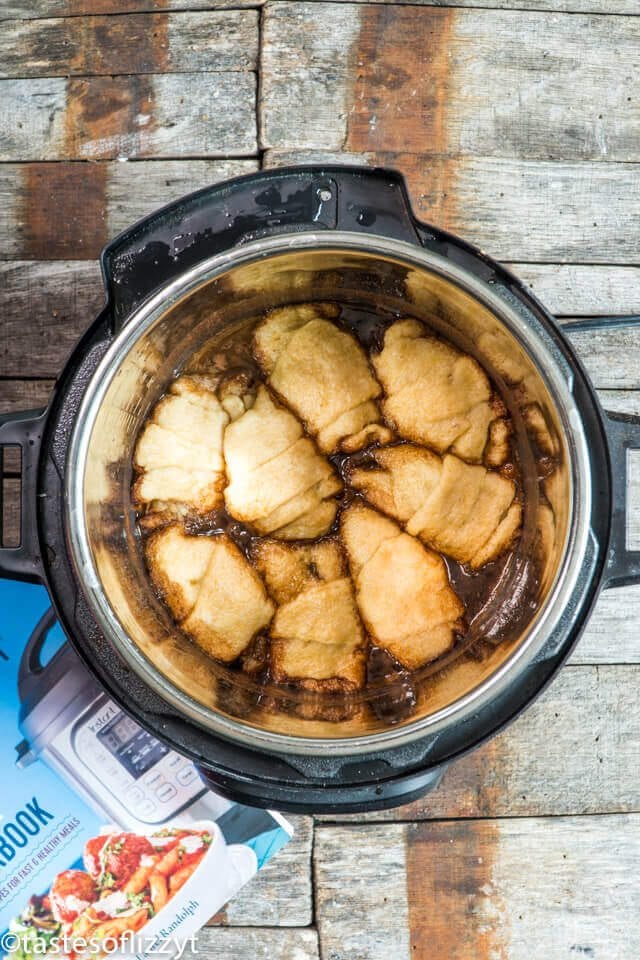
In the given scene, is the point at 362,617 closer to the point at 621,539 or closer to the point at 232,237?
the point at 621,539

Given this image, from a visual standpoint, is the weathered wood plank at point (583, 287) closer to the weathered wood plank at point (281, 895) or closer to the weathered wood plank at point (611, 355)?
the weathered wood plank at point (611, 355)

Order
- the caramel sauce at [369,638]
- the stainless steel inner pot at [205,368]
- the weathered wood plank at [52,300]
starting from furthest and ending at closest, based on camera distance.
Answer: the weathered wood plank at [52,300]
the caramel sauce at [369,638]
the stainless steel inner pot at [205,368]

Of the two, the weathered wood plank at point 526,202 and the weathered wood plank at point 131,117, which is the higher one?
the weathered wood plank at point 131,117

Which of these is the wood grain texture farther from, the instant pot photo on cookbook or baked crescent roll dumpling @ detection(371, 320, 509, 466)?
the instant pot photo on cookbook

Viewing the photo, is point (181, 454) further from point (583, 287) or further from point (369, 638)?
point (583, 287)

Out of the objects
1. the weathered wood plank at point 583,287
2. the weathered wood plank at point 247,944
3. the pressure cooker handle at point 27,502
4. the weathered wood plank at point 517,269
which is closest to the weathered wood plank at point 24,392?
the weathered wood plank at point 517,269

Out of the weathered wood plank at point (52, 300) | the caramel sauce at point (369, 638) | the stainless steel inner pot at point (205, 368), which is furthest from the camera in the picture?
the weathered wood plank at point (52, 300)

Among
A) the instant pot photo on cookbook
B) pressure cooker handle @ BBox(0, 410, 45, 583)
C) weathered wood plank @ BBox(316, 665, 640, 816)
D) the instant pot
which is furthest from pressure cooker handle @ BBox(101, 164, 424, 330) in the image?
weathered wood plank @ BBox(316, 665, 640, 816)

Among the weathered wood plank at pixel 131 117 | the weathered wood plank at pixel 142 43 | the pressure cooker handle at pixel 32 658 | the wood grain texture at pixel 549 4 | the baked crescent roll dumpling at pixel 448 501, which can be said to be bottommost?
the pressure cooker handle at pixel 32 658
